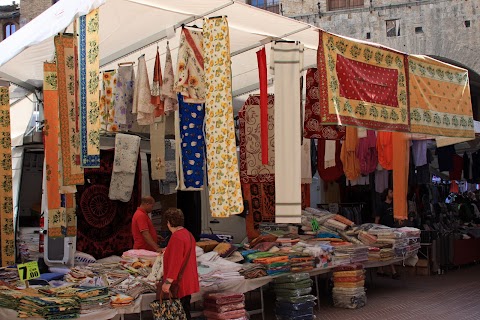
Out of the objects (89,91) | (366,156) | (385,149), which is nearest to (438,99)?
(385,149)

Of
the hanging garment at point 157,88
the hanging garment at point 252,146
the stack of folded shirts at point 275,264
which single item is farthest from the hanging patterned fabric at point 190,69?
the hanging garment at point 252,146

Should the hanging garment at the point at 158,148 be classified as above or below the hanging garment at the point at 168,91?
below

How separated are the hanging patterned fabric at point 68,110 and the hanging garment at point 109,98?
217 cm

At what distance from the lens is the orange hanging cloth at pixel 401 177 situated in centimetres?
1001

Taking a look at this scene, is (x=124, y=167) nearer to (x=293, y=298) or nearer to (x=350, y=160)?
(x=293, y=298)

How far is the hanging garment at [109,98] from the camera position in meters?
8.59

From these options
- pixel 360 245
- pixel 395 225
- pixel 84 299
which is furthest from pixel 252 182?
pixel 84 299

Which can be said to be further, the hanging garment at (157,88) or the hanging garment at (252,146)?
the hanging garment at (252,146)

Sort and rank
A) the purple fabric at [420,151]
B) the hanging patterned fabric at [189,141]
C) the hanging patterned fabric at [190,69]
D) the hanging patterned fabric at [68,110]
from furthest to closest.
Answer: the purple fabric at [420,151], the hanging patterned fabric at [189,141], the hanging patterned fabric at [190,69], the hanging patterned fabric at [68,110]

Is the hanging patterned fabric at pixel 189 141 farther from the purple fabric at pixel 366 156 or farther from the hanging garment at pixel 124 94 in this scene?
the purple fabric at pixel 366 156

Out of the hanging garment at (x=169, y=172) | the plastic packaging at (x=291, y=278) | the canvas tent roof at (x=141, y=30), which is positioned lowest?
the plastic packaging at (x=291, y=278)

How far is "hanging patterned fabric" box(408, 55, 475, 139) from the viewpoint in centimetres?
831

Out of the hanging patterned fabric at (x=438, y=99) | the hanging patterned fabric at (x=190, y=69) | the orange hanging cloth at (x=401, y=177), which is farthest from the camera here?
the orange hanging cloth at (x=401, y=177)

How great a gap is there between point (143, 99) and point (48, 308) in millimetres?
3062
